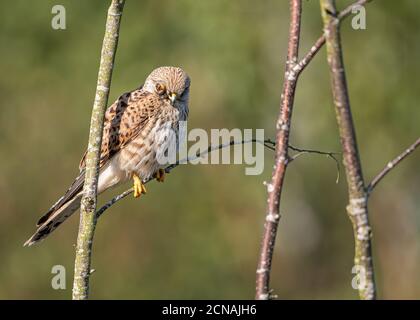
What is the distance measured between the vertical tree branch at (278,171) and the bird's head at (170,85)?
97.3 inches

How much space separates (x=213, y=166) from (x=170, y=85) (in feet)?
18.6

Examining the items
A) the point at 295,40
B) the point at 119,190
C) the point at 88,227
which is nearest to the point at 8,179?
the point at 119,190

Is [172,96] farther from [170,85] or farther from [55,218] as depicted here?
[55,218]

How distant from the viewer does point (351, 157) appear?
236cm

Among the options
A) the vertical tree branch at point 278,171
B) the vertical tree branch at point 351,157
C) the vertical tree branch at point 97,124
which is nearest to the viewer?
the vertical tree branch at point 351,157

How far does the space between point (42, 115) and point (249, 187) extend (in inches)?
116

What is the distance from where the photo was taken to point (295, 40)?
277cm

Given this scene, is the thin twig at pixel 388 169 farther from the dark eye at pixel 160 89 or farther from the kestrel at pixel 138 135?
the dark eye at pixel 160 89

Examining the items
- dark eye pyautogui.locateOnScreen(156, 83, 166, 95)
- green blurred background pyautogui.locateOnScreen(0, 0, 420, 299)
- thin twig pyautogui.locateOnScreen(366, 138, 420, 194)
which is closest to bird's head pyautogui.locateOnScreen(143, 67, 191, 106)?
dark eye pyautogui.locateOnScreen(156, 83, 166, 95)

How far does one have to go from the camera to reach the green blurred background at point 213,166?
1017 centimetres

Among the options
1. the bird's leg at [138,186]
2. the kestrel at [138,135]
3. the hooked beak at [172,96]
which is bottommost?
the bird's leg at [138,186]

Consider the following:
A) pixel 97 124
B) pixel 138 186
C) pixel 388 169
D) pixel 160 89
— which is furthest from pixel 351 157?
pixel 160 89

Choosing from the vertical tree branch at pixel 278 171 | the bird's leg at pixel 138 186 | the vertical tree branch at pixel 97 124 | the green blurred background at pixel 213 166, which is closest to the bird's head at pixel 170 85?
the bird's leg at pixel 138 186

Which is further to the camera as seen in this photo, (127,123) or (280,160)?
(127,123)
